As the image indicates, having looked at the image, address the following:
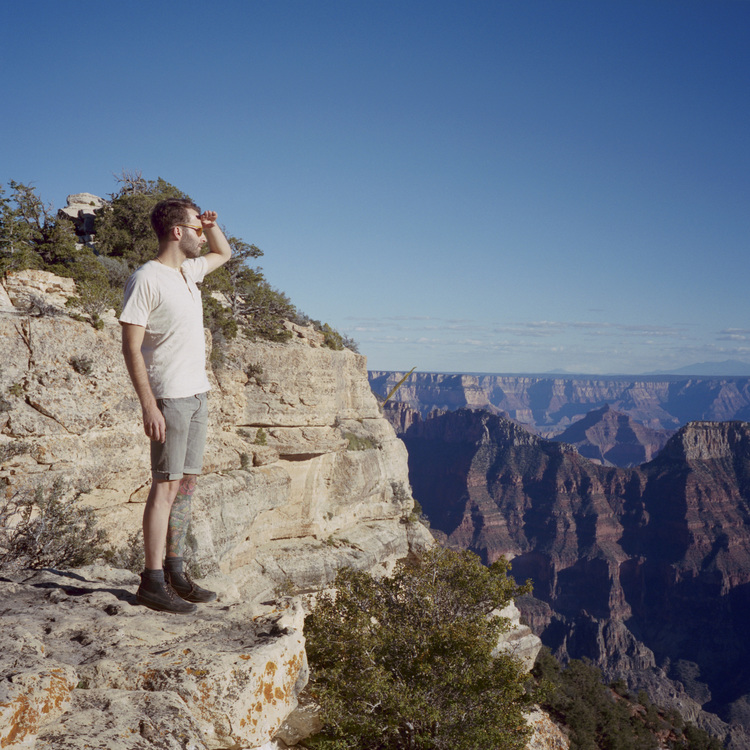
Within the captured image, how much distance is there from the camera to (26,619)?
4.21 m

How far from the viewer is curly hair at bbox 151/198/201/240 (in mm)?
4609

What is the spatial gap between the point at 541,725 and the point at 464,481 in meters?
125

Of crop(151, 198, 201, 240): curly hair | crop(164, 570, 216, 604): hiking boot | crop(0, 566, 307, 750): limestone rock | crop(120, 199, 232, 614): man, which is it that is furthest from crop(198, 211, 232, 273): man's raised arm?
crop(0, 566, 307, 750): limestone rock

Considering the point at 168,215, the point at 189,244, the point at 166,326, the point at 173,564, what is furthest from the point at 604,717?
the point at 168,215

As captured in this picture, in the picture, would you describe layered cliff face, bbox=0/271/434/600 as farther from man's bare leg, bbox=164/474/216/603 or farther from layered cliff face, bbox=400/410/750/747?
layered cliff face, bbox=400/410/750/747

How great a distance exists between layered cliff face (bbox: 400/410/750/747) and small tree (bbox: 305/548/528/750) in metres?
68.4

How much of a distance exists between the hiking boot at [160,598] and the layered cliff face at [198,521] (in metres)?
0.10

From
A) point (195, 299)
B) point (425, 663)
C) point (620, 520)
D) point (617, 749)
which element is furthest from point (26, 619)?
point (620, 520)

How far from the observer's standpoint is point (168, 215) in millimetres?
4609

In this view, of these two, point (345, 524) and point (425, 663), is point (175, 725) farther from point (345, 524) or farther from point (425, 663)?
point (345, 524)

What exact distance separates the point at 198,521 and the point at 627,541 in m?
122

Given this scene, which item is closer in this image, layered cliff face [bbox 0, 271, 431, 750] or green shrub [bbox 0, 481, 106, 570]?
layered cliff face [bbox 0, 271, 431, 750]

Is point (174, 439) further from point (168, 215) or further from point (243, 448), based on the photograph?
point (243, 448)

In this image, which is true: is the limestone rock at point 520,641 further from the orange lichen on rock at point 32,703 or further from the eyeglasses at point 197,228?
the eyeglasses at point 197,228
